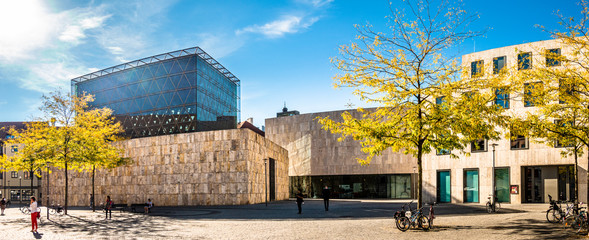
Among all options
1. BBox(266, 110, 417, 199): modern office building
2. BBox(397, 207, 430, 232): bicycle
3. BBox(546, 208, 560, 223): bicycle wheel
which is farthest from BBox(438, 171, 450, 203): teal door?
BBox(397, 207, 430, 232): bicycle

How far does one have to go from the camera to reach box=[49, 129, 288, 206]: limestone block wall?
41.2 metres

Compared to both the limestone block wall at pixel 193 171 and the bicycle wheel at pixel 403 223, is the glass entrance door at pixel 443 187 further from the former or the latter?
the bicycle wheel at pixel 403 223

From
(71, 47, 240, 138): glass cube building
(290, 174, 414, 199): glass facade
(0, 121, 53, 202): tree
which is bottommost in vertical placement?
(290, 174, 414, 199): glass facade

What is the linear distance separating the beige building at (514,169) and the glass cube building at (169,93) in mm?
33754

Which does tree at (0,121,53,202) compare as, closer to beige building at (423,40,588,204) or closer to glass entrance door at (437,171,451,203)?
beige building at (423,40,588,204)

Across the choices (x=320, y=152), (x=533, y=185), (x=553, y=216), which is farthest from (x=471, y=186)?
(x=320, y=152)

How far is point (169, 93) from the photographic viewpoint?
61.1 metres

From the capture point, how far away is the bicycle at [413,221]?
658 inches

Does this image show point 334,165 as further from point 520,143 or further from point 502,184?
point 520,143

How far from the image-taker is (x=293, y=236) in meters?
15.9

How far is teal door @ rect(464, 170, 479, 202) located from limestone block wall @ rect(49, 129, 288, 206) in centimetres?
1921

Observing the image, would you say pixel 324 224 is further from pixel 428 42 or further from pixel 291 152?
pixel 291 152

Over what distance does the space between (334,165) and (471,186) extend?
21.5 meters

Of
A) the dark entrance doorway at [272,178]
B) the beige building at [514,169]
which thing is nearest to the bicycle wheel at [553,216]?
the beige building at [514,169]
